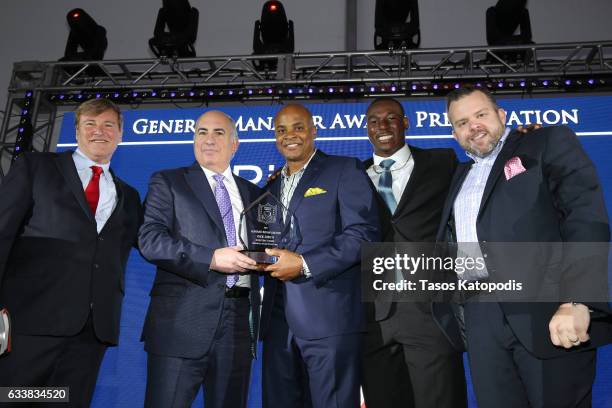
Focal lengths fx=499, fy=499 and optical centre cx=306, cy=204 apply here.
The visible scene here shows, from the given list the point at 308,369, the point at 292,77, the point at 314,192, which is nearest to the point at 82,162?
the point at 314,192

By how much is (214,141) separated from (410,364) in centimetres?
167

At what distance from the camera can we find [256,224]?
8.05 ft

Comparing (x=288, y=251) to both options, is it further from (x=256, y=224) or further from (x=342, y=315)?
(x=342, y=315)

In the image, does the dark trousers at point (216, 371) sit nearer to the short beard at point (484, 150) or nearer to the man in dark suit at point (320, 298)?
the man in dark suit at point (320, 298)

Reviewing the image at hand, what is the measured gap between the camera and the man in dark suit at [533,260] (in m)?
1.95

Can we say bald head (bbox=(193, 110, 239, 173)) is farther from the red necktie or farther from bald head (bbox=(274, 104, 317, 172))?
the red necktie

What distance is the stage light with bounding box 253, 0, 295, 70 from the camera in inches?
204

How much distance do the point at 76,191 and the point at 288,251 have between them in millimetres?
1243

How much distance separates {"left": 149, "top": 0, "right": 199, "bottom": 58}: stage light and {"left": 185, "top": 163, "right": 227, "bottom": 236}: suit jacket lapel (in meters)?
3.02

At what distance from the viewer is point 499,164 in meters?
2.39

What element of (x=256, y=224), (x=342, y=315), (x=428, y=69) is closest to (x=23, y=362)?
(x=256, y=224)

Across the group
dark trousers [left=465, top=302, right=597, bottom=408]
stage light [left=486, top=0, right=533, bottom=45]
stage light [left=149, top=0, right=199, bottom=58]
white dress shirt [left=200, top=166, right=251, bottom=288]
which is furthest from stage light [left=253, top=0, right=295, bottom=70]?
dark trousers [left=465, top=302, right=597, bottom=408]

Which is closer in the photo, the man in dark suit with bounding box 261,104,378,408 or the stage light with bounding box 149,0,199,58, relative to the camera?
the man in dark suit with bounding box 261,104,378,408
